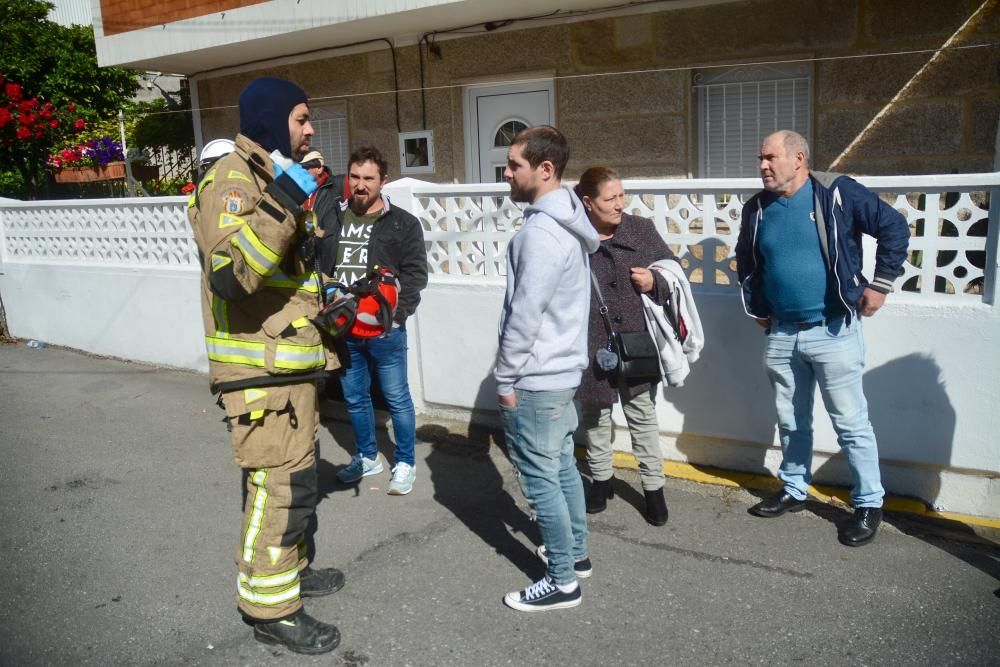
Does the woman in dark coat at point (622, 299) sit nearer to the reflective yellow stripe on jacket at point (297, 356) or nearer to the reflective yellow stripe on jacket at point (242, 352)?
the reflective yellow stripe on jacket at point (297, 356)

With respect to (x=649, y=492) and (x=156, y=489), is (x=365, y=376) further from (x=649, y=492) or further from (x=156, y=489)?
(x=649, y=492)

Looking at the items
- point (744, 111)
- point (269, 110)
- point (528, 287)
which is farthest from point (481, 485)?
point (744, 111)

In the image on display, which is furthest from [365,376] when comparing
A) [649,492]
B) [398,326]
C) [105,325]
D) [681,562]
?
[105,325]

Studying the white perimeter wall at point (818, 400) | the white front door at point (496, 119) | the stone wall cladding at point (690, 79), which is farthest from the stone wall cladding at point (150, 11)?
the white perimeter wall at point (818, 400)

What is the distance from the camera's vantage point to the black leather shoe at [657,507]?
4.25 metres

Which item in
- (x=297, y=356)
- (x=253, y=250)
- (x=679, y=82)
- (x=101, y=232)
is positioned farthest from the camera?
(x=101, y=232)

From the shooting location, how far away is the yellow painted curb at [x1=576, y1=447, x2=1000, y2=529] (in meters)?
4.24

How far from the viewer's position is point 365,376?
191 inches

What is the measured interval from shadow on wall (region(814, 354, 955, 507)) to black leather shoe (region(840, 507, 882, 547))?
0.47m

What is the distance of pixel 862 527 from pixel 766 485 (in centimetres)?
74

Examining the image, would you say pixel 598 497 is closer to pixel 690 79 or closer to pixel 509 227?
pixel 509 227

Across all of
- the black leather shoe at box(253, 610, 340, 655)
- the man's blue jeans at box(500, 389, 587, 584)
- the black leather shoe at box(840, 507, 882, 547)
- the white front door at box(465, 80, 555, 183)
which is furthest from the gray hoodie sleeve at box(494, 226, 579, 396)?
the white front door at box(465, 80, 555, 183)

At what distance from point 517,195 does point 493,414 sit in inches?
102

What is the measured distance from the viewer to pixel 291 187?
9.69ft
